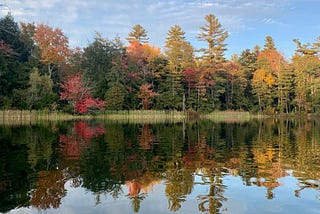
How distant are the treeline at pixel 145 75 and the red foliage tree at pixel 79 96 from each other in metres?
0.11

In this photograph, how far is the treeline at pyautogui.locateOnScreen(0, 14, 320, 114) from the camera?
37.6 meters

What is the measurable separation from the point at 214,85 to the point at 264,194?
43015 mm

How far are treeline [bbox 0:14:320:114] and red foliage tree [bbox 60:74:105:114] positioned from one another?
0.11 m

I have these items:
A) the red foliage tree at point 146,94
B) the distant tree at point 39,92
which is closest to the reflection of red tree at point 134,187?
the distant tree at point 39,92

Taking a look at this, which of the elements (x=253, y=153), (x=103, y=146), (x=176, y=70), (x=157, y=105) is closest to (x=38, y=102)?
(x=157, y=105)

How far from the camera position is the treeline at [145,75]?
37.6m

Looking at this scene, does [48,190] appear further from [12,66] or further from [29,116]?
[12,66]

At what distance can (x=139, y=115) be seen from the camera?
40.3 meters

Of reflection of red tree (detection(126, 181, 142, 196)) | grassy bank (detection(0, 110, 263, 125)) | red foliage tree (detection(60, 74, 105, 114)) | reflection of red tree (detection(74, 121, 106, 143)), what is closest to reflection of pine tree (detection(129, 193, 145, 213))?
reflection of red tree (detection(126, 181, 142, 196))

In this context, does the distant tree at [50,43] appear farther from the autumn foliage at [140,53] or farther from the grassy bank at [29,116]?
the autumn foliage at [140,53]

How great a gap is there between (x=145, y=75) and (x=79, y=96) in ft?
33.7

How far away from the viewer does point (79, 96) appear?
125 feet

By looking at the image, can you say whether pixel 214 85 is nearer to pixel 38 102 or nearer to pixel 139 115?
pixel 139 115

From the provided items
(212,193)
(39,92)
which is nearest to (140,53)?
(39,92)
